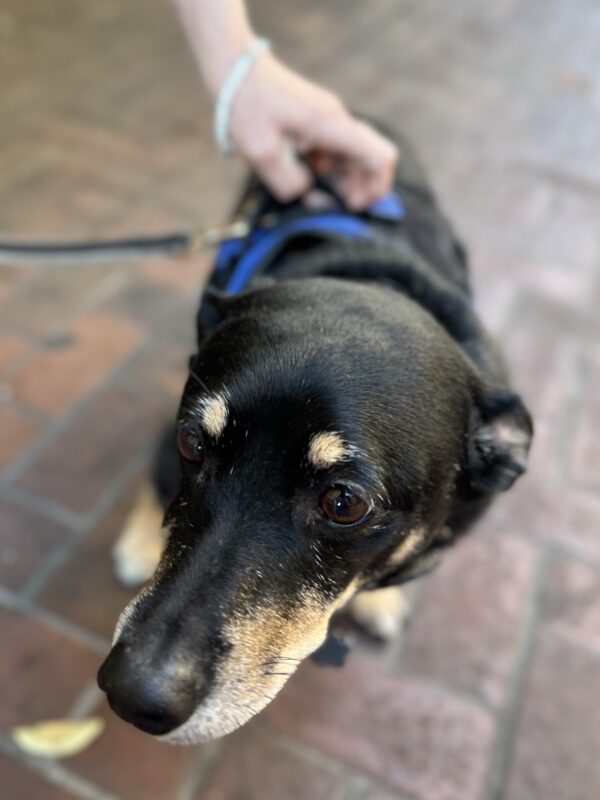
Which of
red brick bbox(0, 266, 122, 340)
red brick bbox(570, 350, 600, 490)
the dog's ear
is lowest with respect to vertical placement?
red brick bbox(570, 350, 600, 490)

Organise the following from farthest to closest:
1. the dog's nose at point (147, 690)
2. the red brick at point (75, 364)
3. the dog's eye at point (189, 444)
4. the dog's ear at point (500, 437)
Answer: the red brick at point (75, 364), the dog's ear at point (500, 437), the dog's eye at point (189, 444), the dog's nose at point (147, 690)

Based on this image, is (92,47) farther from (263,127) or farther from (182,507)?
(182,507)

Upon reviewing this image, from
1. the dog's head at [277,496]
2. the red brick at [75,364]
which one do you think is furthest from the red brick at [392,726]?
the red brick at [75,364]

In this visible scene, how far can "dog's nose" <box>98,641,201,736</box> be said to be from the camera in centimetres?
128

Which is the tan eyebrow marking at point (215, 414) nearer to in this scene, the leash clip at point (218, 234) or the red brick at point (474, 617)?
the leash clip at point (218, 234)

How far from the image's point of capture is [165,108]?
5.26m

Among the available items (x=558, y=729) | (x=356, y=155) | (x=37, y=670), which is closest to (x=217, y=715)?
(x=37, y=670)

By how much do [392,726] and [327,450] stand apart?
3.90 feet

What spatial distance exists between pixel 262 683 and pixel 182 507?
0.39m

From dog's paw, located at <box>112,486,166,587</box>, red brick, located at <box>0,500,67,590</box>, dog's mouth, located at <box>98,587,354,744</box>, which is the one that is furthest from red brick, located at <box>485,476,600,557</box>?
red brick, located at <box>0,500,67,590</box>

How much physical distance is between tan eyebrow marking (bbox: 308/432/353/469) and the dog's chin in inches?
18.0

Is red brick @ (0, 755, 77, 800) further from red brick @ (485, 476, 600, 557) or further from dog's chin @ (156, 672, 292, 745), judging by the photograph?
red brick @ (485, 476, 600, 557)

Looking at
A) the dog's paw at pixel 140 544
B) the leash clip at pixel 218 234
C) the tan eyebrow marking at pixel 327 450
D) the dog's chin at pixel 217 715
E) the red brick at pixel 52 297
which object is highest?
the tan eyebrow marking at pixel 327 450

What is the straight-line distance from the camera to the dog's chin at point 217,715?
1.35m
